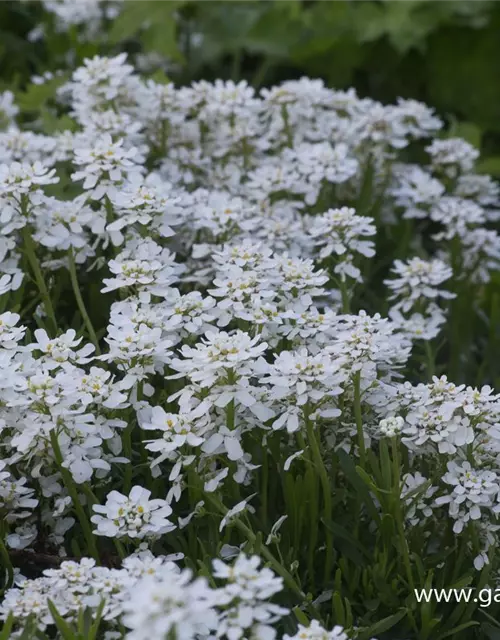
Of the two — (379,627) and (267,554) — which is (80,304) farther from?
(379,627)

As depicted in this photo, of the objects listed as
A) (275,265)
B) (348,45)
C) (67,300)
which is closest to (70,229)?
(67,300)

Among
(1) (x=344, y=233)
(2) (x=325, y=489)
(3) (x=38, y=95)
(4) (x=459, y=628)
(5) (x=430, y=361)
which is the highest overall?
(3) (x=38, y=95)

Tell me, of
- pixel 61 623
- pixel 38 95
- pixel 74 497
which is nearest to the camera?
pixel 61 623

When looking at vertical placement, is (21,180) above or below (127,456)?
above

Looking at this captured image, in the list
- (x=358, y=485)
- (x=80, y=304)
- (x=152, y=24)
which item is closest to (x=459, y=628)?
(x=358, y=485)

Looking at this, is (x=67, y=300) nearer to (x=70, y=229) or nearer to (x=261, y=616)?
(x=70, y=229)

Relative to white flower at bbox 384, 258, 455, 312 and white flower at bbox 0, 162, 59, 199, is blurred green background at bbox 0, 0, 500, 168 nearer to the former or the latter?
white flower at bbox 384, 258, 455, 312

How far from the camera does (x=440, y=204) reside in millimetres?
2727

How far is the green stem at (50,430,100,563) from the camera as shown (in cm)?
162

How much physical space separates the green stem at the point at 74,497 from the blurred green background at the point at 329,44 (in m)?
2.14

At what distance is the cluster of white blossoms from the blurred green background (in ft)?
3.95

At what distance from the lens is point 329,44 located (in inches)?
144

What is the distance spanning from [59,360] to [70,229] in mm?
520

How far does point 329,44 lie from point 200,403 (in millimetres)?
2350
